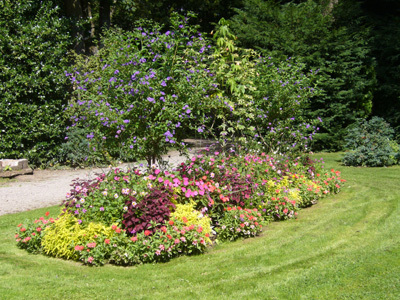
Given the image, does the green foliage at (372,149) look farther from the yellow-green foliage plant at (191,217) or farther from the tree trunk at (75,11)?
the tree trunk at (75,11)

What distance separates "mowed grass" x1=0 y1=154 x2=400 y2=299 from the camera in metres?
3.53

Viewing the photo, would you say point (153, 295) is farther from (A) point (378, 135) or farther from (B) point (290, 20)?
(B) point (290, 20)

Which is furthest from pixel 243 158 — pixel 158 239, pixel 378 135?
pixel 378 135

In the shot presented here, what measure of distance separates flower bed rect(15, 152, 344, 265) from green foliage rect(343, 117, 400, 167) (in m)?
4.24

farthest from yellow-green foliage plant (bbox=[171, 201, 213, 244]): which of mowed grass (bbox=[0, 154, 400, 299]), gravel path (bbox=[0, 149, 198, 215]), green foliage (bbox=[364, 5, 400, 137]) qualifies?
green foliage (bbox=[364, 5, 400, 137])

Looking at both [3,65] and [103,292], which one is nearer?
[103,292]

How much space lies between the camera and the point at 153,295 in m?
3.54

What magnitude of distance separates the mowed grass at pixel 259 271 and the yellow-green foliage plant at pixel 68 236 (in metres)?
0.12

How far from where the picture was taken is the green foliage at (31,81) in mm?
10211

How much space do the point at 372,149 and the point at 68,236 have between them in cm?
767

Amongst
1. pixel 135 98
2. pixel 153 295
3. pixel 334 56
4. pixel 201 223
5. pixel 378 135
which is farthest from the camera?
pixel 334 56

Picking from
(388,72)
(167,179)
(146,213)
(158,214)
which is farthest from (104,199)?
(388,72)

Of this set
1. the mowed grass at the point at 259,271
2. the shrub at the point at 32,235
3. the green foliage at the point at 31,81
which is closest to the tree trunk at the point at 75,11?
the green foliage at the point at 31,81

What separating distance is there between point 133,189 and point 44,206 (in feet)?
9.18
